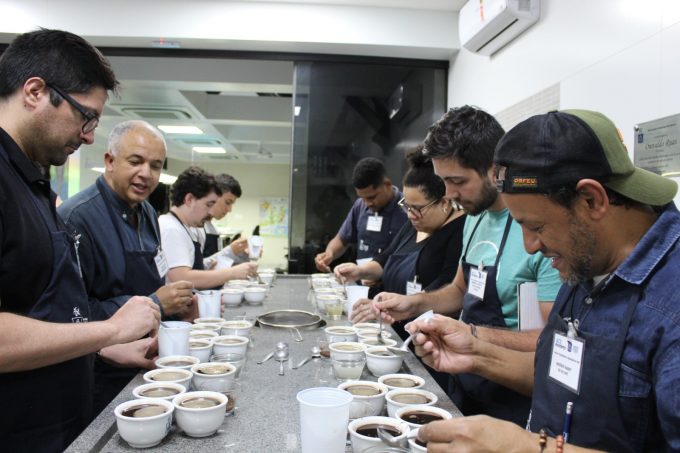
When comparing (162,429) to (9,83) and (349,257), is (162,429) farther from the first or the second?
(349,257)

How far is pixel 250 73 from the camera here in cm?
547

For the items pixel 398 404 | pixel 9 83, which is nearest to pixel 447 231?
pixel 398 404

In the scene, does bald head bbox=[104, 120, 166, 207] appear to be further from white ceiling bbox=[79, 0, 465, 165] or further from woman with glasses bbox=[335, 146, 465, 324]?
white ceiling bbox=[79, 0, 465, 165]

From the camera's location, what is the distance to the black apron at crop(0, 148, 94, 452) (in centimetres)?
135

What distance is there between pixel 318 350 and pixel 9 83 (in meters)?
1.32

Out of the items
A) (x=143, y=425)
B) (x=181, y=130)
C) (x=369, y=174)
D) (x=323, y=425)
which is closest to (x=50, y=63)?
(x=143, y=425)

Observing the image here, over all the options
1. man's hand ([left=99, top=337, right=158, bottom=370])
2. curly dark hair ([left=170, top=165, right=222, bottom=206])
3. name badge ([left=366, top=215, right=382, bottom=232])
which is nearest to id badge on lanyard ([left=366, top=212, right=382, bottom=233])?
name badge ([left=366, top=215, right=382, bottom=232])

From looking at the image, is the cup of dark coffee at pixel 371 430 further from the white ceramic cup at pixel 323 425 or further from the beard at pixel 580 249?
the beard at pixel 580 249

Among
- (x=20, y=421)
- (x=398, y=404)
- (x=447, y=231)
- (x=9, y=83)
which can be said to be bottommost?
(x=20, y=421)

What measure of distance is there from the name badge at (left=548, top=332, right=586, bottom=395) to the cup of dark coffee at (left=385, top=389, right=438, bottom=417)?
32 centimetres

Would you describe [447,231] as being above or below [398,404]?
above

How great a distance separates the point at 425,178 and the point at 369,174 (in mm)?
1254

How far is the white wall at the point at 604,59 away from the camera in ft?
6.84

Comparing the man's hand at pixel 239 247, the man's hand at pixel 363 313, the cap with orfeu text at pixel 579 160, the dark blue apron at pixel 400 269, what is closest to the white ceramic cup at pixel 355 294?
the man's hand at pixel 363 313
